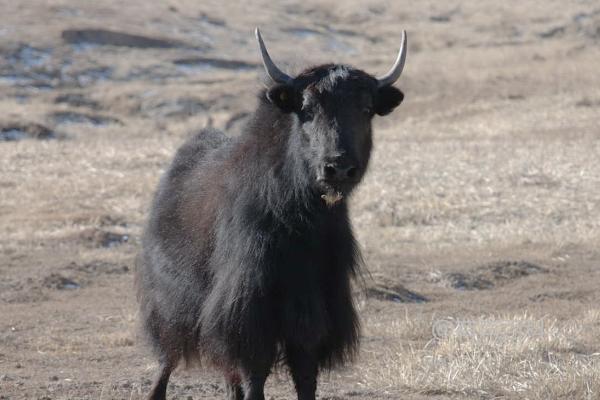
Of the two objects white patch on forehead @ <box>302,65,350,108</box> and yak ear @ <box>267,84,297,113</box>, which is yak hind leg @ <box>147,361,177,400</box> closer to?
yak ear @ <box>267,84,297,113</box>

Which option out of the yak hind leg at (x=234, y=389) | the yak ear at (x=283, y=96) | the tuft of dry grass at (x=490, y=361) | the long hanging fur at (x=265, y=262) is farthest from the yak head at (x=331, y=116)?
the tuft of dry grass at (x=490, y=361)

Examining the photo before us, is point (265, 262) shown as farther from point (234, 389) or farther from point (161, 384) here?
point (161, 384)

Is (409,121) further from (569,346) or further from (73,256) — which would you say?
(569,346)

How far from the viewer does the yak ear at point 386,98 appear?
271 inches

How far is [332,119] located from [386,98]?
677 mm

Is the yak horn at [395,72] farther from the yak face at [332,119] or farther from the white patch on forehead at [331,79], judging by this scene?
the white patch on forehead at [331,79]

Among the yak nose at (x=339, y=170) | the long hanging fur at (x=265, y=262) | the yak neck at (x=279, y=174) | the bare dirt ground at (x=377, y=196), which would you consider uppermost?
the yak nose at (x=339, y=170)

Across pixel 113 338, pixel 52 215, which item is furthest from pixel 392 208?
pixel 113 338

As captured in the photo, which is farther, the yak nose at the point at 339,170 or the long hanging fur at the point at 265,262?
the long hanging fur at the point at 265,262

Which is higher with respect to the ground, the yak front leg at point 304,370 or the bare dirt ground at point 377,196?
the yak front leg at point 304,370

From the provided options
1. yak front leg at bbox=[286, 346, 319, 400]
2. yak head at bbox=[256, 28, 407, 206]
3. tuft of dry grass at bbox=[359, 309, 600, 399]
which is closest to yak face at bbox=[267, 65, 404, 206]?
yak head at bbox=[256, 28, 407, 206]

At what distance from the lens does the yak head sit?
618cm

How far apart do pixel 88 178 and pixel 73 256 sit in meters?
7.20

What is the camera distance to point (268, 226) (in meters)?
6.61
